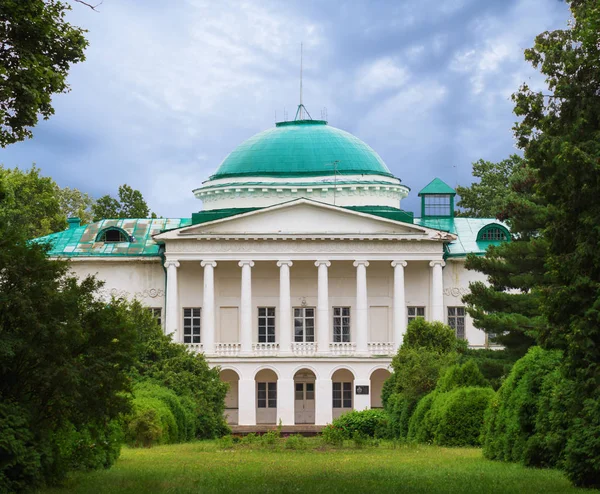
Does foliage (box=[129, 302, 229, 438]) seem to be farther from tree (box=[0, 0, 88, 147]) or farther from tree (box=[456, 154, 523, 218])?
tree (box=[456, 154, 523, 218])

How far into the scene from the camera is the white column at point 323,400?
56469 mm

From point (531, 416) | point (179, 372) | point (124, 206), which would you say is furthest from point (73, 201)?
point (531, 416)

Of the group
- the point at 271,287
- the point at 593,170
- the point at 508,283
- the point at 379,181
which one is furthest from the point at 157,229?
the point at 593,170

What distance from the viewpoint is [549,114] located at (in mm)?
20484

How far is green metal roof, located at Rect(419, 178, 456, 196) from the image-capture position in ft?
209

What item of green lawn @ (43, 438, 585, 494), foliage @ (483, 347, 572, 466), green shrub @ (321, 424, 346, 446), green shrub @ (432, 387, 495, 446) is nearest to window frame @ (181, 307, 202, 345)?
green shrub @ (321, 424, 346, 446)

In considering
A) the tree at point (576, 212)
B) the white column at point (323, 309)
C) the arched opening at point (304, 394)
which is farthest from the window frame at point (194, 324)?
the tree at point (576, 212)

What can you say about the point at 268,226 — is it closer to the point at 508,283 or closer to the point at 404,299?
the point at 404,299

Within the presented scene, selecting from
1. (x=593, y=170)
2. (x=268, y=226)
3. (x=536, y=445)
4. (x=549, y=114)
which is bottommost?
(x=536, y=445)

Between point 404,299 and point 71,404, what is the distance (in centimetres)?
3973

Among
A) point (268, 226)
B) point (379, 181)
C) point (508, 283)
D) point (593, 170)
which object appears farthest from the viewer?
point (379, 181)

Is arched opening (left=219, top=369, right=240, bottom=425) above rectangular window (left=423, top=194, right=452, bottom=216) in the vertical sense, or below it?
below

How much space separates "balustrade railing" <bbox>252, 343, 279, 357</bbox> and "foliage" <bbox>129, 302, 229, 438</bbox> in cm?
1237

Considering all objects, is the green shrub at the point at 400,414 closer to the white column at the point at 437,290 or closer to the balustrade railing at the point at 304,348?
the balustrade railing at the point at 304,348
